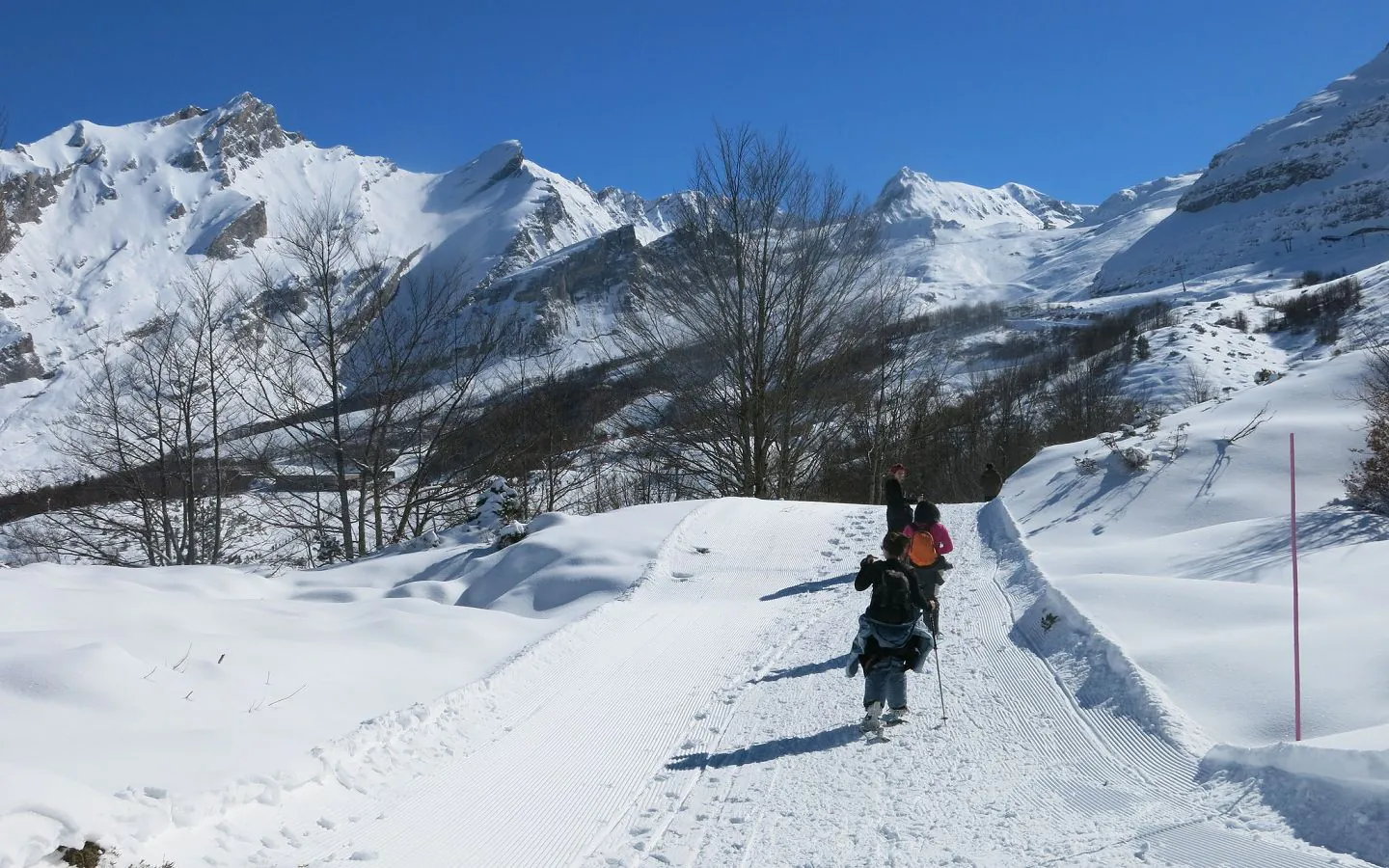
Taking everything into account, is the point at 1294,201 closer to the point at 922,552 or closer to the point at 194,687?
the point at 922,552

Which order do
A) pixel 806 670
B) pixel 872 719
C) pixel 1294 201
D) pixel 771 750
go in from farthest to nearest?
pixel 1294 201 < pixel 806 670 < pixel 872 719 < pixel 771 750

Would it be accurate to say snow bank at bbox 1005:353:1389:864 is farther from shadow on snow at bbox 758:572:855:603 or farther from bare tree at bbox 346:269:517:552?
bare tree at bbox 346:269:517:552

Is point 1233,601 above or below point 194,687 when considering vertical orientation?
below

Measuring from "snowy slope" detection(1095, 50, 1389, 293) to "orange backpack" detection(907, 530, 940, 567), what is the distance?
116 m

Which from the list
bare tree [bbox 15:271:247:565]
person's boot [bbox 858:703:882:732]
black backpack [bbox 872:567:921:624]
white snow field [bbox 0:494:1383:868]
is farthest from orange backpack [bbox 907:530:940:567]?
bare tree [bbox 15:271:247:565]

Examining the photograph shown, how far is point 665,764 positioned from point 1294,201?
16490 centimetres

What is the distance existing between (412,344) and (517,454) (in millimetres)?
4458

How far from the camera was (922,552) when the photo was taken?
9.01m

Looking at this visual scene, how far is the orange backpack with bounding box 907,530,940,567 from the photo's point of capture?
9.00 metres

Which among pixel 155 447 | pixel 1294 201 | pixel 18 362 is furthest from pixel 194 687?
pixel 18 362

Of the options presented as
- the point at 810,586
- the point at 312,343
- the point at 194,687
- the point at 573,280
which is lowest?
the point at 810,586

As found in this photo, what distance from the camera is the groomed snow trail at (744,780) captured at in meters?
4.55

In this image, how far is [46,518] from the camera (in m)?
18.8

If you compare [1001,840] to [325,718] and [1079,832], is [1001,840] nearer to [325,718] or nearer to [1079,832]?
[1079,832]
